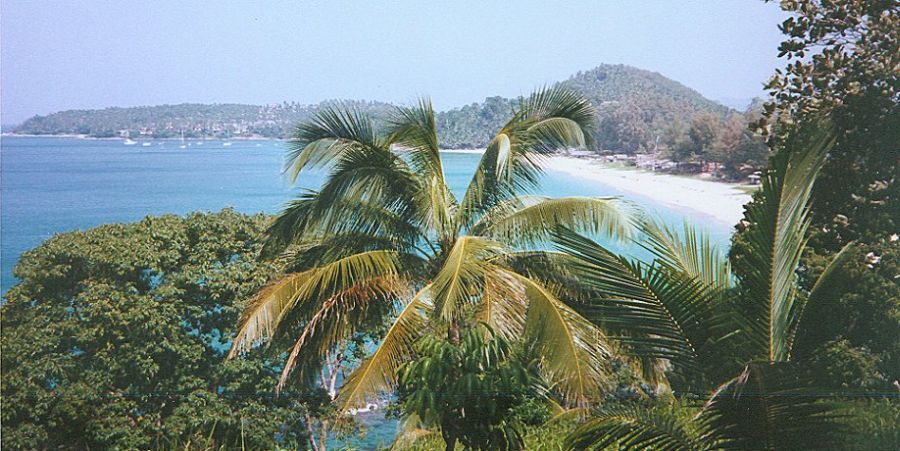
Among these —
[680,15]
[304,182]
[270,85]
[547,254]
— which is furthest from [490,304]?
[270,85]

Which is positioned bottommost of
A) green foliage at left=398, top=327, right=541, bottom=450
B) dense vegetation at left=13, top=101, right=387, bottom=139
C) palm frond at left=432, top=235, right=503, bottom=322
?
green foliage at left=398, top=327, right=541, bottom=450

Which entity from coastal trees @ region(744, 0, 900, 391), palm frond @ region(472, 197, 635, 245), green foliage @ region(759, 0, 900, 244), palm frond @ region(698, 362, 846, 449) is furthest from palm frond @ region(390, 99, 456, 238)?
palm frond @ region(698, 362, 846, 449)

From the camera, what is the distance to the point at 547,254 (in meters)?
4.27

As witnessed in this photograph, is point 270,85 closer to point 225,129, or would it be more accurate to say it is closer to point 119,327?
point 225,129

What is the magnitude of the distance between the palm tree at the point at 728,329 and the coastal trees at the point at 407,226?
46.8 inches

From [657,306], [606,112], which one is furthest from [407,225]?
[657,306]

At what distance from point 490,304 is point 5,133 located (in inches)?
135

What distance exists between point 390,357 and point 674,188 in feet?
7.36

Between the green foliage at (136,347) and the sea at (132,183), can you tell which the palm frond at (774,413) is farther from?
the green foliage at (136,347)

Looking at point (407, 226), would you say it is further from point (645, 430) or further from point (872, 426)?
point (872, 426)

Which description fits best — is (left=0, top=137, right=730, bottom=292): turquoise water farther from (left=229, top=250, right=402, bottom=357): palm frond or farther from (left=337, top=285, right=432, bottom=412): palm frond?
(left=337, top=285, right=432, bottom=412): palm frond

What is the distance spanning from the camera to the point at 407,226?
4.34 metres

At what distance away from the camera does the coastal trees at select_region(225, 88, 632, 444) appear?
3.82m

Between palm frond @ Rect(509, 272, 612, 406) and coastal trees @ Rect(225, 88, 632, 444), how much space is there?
0.05 metres
